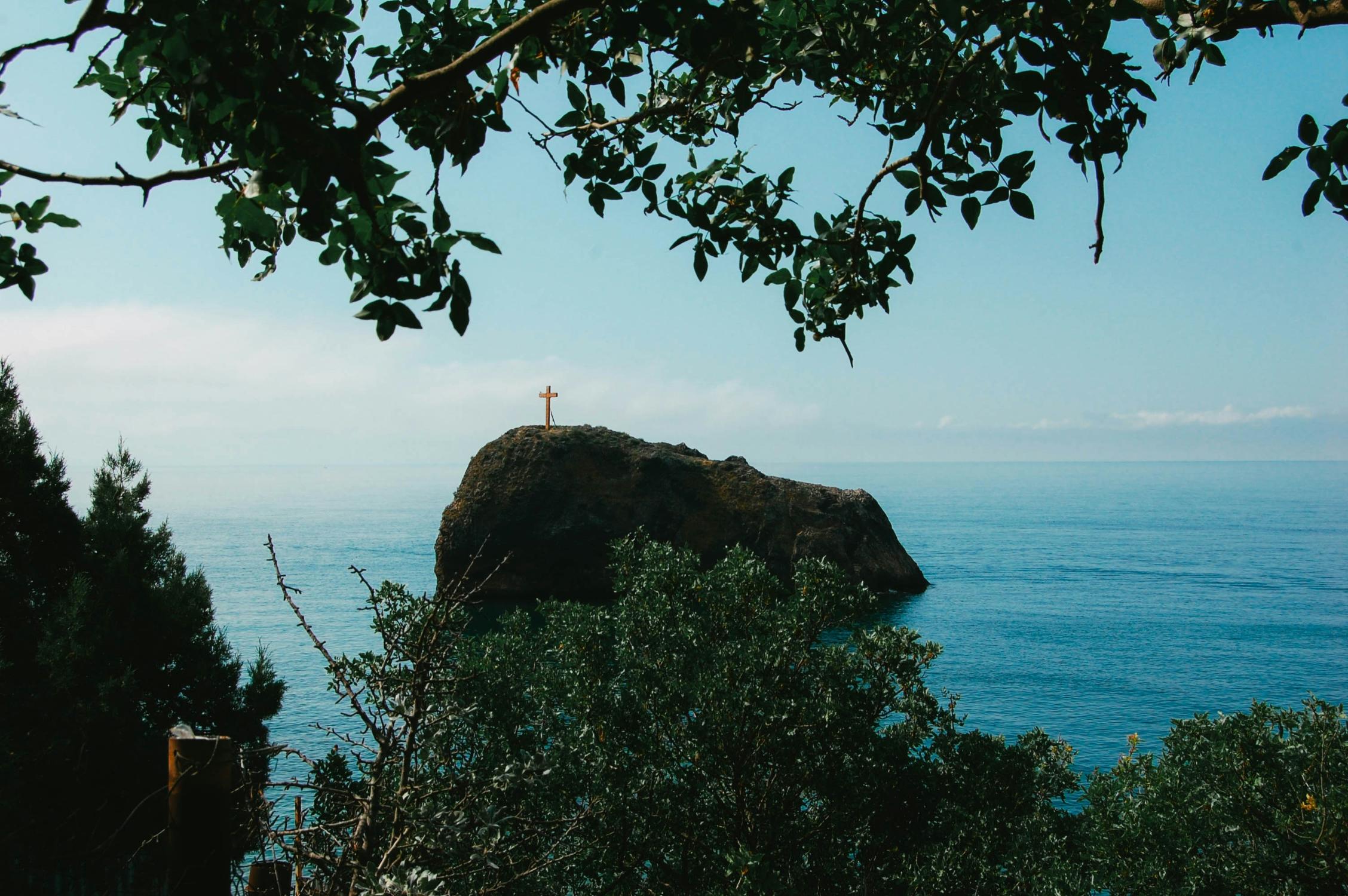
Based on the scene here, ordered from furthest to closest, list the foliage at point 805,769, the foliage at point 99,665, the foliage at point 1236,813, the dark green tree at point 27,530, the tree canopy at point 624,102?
the dark green tree at point 27,530 → the foliage at point 99,665 → the foliage at point 805,769 → the foliage at point 1236,813 → the tree canopy at point 624,102

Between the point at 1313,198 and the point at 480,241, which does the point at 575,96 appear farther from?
the point at 1313,198

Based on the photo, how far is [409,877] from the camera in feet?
12.0

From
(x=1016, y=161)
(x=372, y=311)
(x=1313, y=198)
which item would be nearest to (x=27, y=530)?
(x=372, y=311)

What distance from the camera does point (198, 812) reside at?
312 cm

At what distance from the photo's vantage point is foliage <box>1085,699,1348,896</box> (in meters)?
7.91

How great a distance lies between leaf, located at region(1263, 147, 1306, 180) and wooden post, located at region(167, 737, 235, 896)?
409cm

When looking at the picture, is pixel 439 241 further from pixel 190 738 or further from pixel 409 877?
pixel 409 877

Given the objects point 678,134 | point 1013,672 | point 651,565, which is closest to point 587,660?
point 651,565

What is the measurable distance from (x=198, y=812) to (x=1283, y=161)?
4.37 m

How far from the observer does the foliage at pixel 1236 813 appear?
26.0 ft

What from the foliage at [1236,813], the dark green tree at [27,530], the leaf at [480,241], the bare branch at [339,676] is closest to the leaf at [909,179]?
the leaf at [480,241]

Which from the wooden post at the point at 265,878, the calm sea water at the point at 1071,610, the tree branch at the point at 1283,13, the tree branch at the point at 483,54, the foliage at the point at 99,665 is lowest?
the calm sea water at the point at 1071,610

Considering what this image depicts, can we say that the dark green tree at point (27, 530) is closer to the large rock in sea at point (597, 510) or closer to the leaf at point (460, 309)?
the leaf at point (460, 309)

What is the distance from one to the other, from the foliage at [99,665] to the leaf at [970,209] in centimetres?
1559
